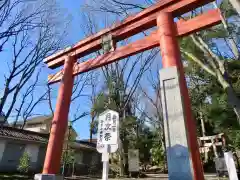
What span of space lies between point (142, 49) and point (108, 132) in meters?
2.43

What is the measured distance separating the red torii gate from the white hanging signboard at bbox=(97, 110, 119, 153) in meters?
1.34

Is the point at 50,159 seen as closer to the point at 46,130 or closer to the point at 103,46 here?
the point at 103,46

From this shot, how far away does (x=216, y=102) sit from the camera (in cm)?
1417

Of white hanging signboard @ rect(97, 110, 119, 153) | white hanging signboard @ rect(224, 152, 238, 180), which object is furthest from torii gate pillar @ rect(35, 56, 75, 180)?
white hanging signboard @ rect(224, 152, 238, 180)

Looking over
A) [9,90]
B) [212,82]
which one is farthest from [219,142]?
[9,90]

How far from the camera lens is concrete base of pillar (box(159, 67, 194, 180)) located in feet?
11.9

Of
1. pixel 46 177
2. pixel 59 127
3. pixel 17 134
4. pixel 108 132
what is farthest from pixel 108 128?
pixel 17 134

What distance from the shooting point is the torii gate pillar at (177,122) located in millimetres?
3635

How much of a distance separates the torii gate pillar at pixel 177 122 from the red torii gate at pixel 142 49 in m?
0.02

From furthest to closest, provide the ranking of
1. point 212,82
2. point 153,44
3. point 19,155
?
point 19,155 → point 212,82 → point 153,44

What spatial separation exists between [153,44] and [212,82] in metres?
12.1

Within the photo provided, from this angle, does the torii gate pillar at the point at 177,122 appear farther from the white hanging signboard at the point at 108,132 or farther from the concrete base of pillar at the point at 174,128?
the white hanging signboard at the point at 108,132

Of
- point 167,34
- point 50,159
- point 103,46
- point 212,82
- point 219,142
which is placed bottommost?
point 50,159

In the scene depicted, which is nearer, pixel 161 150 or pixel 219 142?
pixel 219 142
